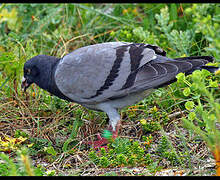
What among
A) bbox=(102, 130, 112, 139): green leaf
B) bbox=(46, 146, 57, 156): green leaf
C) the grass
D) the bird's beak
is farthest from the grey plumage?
bbox=(46, 146, 57, 156): green leaf

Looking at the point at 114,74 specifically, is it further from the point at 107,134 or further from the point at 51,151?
the point at 51,151

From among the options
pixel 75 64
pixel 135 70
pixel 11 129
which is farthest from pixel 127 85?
pixel 11 129

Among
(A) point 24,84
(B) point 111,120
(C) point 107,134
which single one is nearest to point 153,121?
(B) point 111,120

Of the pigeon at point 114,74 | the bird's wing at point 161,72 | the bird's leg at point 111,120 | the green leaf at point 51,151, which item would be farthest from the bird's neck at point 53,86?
the bird's wing at point 161,72

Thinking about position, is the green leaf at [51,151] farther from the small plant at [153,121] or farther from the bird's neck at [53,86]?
the small plant at [153,121]

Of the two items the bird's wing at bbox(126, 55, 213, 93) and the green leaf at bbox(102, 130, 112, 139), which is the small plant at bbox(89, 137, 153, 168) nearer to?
the green leaf at bbox(102, 130, 112, 139)

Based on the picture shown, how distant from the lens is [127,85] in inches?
164

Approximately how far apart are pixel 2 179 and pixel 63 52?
3191 mm

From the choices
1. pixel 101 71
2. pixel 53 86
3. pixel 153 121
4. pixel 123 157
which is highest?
pixel 101 71

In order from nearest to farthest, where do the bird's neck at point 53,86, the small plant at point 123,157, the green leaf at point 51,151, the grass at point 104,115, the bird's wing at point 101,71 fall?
the grass at point 104,115 → the small plant at point 123,157 → the green leaf at point 51,151 → the bird's wing at point 101,71 → the bird's neck at point 53,86

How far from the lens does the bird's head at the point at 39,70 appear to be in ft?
15.0

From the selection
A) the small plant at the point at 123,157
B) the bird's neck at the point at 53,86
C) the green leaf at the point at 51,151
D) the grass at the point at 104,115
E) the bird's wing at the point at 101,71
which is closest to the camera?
the grass at the point at 104,115

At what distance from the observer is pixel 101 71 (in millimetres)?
4242

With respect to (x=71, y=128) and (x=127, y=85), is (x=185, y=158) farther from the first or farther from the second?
(x=71, y=128)
